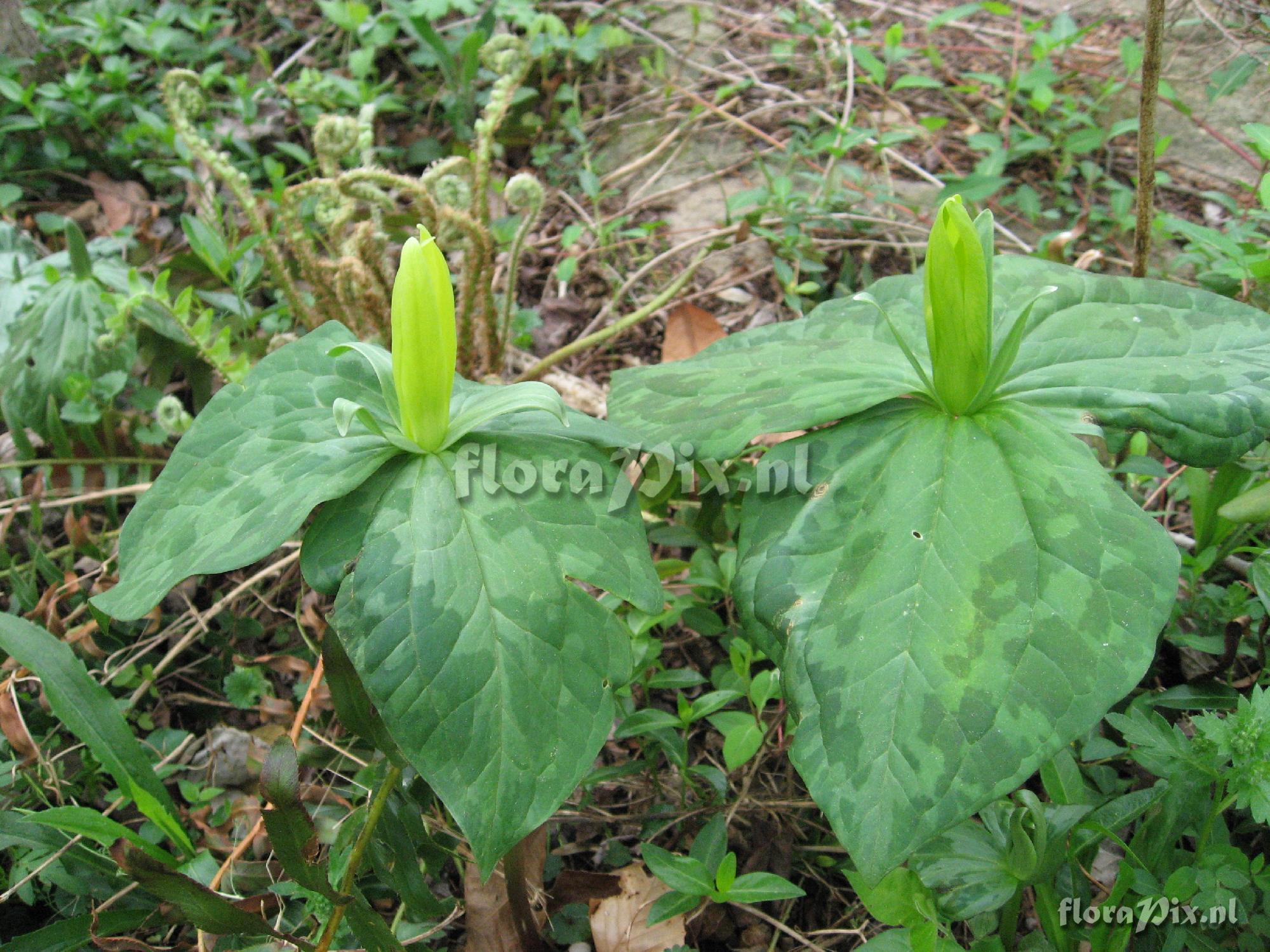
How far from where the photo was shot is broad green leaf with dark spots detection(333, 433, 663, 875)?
117 cm

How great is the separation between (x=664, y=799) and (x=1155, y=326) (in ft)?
4.01

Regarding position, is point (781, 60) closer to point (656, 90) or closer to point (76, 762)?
point (656, 90)

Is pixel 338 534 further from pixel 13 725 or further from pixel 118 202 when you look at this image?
pixel 118 202

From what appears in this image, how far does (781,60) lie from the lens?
3404 millimetres

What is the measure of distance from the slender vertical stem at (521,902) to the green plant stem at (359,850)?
212mm

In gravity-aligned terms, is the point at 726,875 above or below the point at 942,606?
below

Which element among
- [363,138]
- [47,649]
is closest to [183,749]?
[47,649]

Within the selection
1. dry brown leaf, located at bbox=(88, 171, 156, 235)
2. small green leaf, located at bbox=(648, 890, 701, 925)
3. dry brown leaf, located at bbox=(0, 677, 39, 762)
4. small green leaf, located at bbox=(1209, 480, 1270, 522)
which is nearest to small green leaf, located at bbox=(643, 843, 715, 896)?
small green leaf, located at bbox=(648, 890, 701, 925)

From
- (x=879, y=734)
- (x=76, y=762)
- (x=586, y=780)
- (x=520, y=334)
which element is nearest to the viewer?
(x=879, y=734)

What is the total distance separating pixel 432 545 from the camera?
4.16 feet

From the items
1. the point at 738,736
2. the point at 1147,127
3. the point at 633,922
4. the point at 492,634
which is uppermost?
the point at 1147,127

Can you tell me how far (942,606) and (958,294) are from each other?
1.48 feet

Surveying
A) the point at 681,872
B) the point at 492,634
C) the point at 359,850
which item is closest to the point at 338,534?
the point at 492,634

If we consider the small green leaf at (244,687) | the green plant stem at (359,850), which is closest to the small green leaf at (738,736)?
the green plant stem at (359,850)
